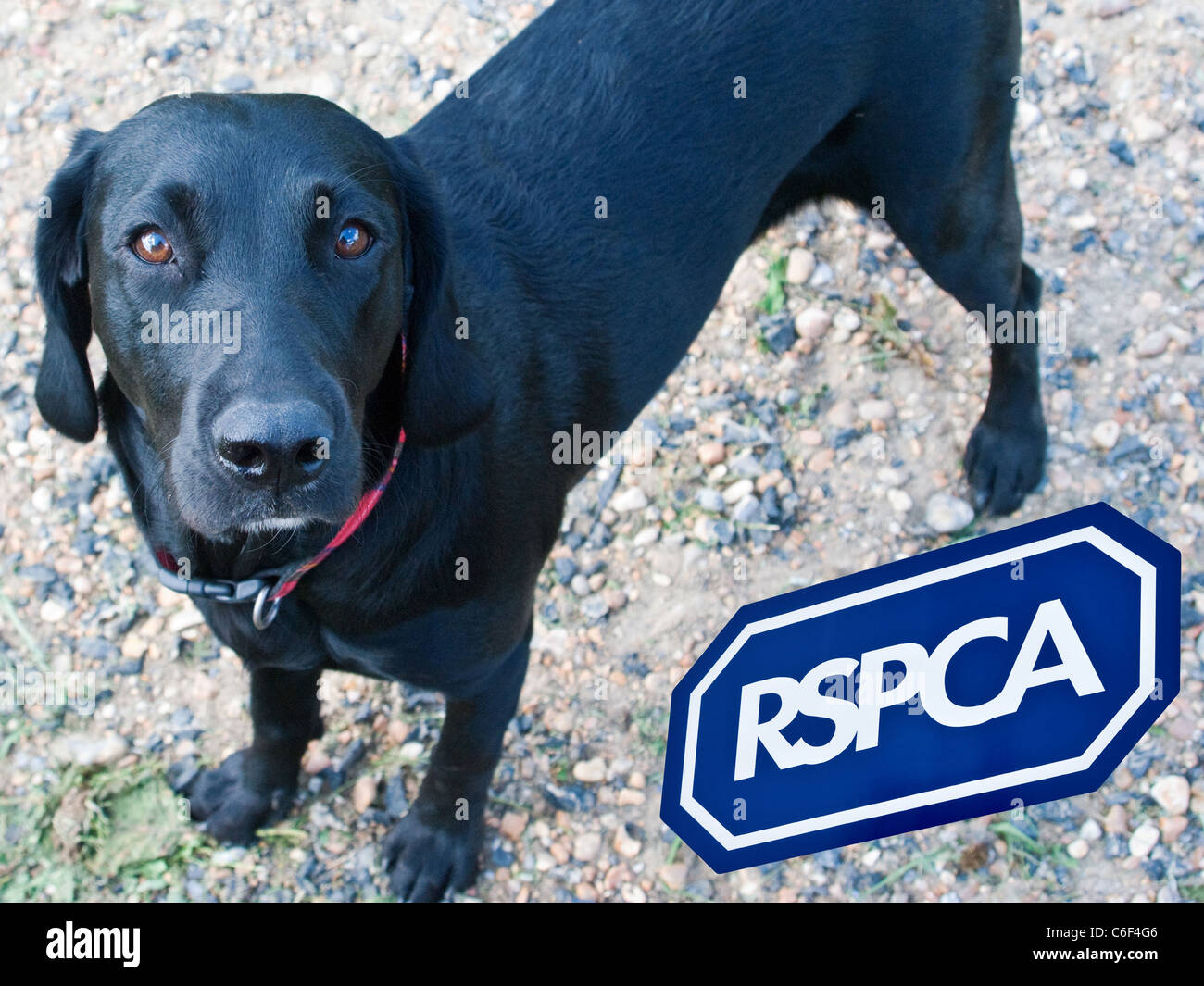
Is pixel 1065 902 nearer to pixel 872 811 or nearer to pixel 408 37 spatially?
pixel 872 811

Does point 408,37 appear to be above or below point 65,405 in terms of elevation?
above

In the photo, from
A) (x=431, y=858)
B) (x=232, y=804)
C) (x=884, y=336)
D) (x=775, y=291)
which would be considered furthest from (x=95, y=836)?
(x=884, y=336)

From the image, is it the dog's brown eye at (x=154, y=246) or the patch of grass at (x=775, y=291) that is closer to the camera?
the dog's brown eye at (x=154, y=246)

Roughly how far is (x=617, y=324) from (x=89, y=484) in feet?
6.19

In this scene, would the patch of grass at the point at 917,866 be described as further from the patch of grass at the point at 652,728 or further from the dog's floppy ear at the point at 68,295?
the dog's floppy ear at the point at 68,295

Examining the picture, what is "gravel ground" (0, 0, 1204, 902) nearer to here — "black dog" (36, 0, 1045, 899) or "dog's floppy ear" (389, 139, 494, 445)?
"black dog" (36, 0, 1045, 899)

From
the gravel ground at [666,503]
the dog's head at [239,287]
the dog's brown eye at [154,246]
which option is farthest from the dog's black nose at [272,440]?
the gravel ground at [666,503]

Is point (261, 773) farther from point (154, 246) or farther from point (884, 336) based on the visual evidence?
point (884, 336)

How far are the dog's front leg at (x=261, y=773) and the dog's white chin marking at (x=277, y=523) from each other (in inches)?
40.1

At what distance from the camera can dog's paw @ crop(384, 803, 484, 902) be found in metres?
3.21

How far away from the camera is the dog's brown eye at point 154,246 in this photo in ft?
6.84

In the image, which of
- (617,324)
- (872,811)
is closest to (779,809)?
(872,811)

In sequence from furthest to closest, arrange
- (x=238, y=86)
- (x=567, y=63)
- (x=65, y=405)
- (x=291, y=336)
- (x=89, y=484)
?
1. (x=238, y=86)
2. (x=89, y=484)
3. (x=567, y=63)
4. (x=65, y=405)
5. (x=291, y=336)

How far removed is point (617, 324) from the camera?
2844 mm
